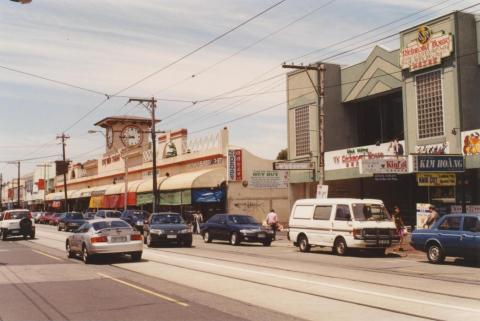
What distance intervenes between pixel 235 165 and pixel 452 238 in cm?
2484

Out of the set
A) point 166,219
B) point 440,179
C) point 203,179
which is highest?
point 203,179

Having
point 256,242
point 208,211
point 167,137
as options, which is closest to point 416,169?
point 256,242

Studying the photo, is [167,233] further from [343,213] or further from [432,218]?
[432,218]

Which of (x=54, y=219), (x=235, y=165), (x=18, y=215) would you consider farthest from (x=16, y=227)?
(x=54, y=219)

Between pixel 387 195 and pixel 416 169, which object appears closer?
pixel 416 169

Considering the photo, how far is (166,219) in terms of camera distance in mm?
26797

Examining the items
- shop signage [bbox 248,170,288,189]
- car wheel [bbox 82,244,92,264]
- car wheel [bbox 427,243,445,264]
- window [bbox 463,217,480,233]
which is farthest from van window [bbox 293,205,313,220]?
shop signage [bbox 248,170,288,189]

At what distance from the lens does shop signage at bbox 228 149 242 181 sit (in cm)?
4044

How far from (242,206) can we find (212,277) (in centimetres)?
2745

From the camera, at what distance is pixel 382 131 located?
35.1 meters

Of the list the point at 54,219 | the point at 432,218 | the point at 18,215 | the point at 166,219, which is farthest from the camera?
the point at 54,219

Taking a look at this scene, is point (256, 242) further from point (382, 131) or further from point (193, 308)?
point (193, 308)

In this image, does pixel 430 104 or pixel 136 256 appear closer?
pixel 136 256

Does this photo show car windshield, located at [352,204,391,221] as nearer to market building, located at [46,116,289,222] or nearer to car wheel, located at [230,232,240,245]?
car wheel, located at [230,232,240,245]
